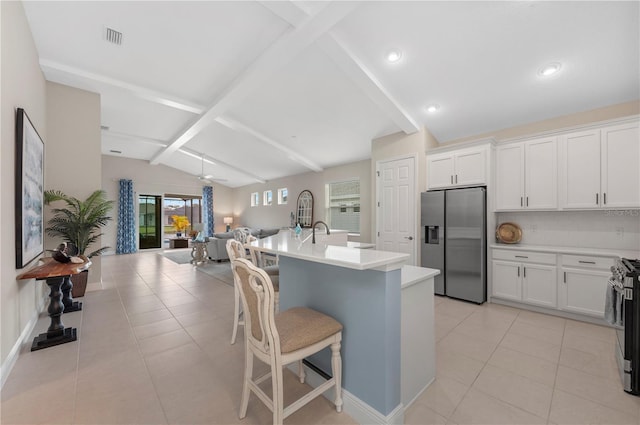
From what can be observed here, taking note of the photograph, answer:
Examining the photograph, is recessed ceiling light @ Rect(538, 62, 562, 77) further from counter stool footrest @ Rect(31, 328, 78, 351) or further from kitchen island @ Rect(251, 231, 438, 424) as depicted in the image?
counter stool footrest @ Rect(31, 328, 78, 351)

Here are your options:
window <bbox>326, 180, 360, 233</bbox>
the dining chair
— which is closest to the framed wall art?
the dining chair

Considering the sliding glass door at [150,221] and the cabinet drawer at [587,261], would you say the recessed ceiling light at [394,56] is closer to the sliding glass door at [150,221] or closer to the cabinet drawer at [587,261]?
the cabinet drawer at [587,261]

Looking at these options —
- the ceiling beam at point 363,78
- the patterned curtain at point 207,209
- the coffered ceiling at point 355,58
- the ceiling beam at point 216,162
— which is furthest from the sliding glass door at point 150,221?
the ceiling beam at point 363,78

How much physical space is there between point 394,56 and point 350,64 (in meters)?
0.52

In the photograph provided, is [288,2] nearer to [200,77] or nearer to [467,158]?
[200,77]

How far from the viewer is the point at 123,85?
3941 millimetres

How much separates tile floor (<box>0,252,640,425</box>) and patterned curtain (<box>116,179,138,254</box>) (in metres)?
6.29

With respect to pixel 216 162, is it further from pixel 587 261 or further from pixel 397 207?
pixel 587 261

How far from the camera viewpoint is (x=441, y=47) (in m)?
2.81

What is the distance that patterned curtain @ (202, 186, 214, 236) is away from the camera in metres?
10.6

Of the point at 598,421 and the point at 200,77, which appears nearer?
the point at 598,421

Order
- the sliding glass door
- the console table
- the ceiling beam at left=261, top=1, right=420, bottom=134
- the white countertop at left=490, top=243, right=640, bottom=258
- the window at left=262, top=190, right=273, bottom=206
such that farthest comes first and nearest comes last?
the window at left=262, top=190, right=273, bottom=206
the sliding glass door
the white countertop at left=490, top=243, right=640, bottom=258
the ceiling beam at left=261, top=1, right=420, bottom=134
the console table

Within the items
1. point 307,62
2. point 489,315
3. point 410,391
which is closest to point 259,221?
point 307,62

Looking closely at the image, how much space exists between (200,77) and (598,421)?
5385 mm
